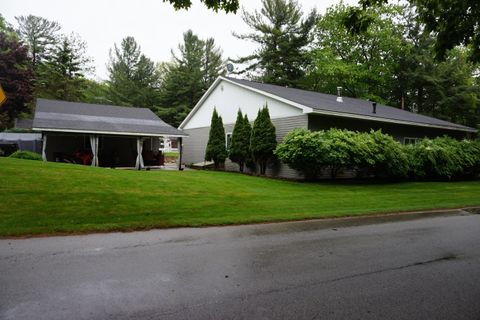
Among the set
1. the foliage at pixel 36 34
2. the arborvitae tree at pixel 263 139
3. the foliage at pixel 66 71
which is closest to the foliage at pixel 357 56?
the arborvitae tree at pixel 263 139

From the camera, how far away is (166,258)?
205 inches

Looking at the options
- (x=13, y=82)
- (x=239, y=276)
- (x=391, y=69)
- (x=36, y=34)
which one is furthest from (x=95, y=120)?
(x=36, y=34)

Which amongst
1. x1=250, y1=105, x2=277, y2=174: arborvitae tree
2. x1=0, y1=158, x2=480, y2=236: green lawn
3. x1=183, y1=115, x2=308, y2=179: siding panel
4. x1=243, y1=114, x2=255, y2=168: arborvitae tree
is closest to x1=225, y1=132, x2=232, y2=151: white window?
x1=183, y1=115, x2=308, y2=179: siding panel

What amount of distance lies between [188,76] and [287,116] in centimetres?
2806

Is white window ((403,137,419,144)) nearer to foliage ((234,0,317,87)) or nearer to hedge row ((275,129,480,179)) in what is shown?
hedge row ((275,129,480,179))

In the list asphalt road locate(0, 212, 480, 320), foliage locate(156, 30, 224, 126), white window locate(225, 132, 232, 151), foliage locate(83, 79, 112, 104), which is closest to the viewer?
asphalt road locate(0, 212, 480, 320)

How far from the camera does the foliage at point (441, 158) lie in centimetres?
1850

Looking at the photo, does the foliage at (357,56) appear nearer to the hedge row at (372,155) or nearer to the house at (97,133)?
the hedge row at (372,155)

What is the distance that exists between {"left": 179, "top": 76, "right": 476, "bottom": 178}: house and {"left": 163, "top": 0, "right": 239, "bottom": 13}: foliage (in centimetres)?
1095

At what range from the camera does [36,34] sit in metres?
49.1

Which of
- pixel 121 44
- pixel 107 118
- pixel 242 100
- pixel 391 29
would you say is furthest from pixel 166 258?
pixel 121 44

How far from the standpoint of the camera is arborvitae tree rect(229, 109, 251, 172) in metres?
19.5

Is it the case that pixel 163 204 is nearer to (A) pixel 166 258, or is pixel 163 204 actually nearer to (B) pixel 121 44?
(A) pixel 166 258

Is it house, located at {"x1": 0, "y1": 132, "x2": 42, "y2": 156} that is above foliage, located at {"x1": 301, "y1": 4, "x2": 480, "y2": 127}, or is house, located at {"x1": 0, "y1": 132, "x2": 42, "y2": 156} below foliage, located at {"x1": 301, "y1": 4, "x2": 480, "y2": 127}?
below
